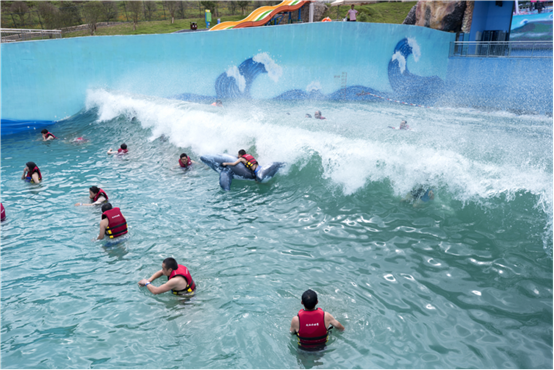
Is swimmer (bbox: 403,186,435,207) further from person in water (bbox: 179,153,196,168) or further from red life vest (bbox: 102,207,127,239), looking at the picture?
person in water (bbox: 179,153,196,168)

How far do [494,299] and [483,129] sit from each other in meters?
13.4

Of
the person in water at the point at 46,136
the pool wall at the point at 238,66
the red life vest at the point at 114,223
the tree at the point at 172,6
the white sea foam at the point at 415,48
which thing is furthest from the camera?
the tree at the point at 172,6

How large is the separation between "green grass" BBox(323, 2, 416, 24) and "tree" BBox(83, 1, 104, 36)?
1954cm

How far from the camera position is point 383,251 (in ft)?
20.9

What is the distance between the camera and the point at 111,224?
7.07 m

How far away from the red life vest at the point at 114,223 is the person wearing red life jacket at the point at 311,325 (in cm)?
437

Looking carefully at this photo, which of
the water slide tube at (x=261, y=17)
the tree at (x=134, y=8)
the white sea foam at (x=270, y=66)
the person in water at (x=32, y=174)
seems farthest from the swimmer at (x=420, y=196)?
the tree at (x=134, y=8)

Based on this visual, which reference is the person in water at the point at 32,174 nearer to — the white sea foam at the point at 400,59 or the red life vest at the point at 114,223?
the red life vest at the point at 114,223

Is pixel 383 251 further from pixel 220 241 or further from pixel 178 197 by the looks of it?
pixel 178 197

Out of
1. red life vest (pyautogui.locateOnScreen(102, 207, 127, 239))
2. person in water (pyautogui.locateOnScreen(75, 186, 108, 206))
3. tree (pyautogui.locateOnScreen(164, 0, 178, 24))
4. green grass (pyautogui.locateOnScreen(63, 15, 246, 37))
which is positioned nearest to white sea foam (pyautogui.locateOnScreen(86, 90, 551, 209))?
person in water (pyautogui.locateOnScreen(75, 186, 108, 206))

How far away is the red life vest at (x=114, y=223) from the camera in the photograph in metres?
7.07

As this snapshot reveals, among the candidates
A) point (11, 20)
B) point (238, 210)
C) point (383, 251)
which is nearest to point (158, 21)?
point (11, 20)

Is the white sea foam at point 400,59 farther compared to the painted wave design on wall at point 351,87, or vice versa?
the white sea foam at point 400,59

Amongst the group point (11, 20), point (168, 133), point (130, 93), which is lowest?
point (168, 133)
